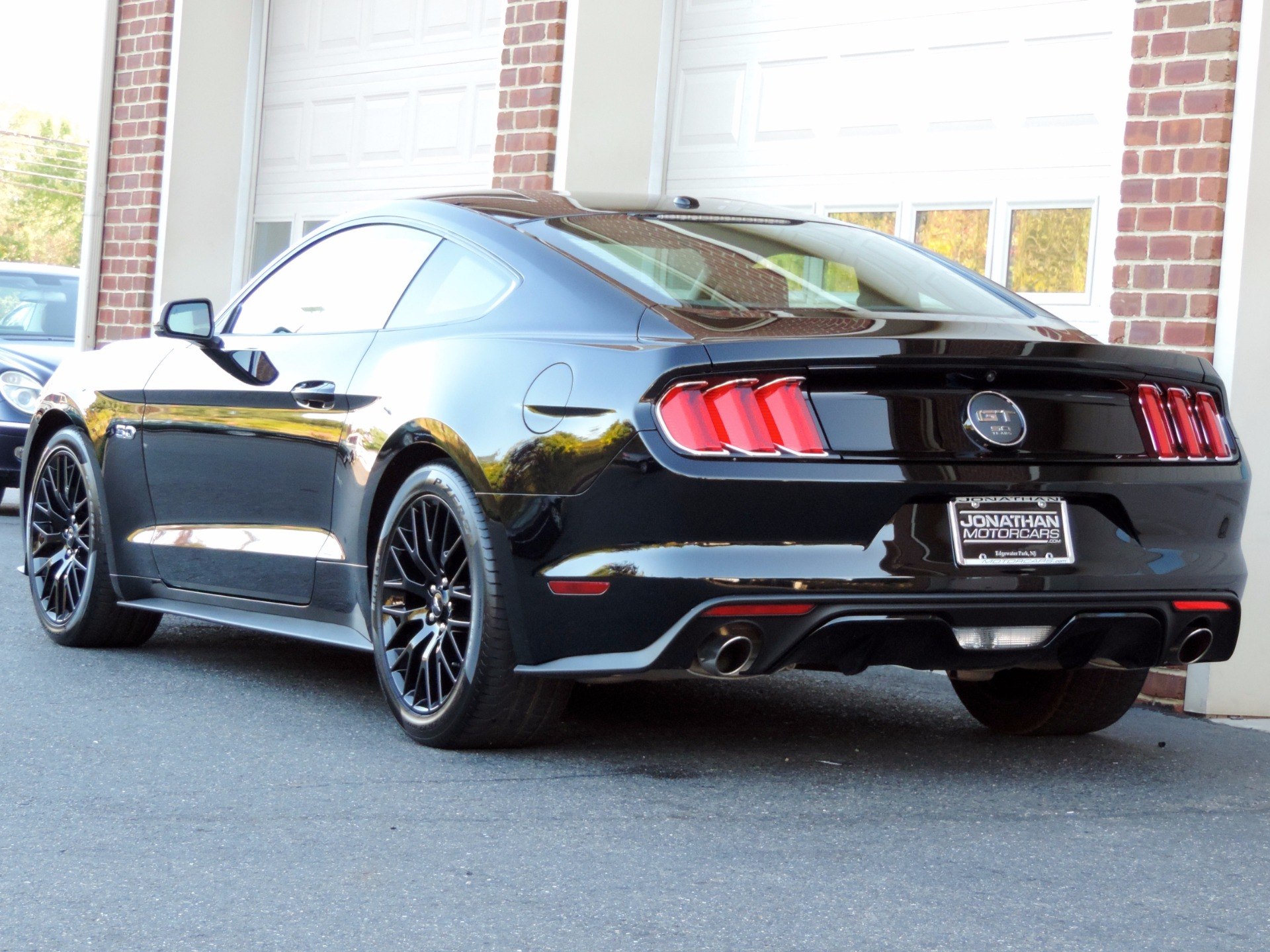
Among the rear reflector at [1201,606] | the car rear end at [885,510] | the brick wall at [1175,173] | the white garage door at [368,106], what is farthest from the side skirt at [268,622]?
the white garage door at [368,106]

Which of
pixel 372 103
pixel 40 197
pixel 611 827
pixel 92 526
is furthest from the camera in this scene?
pixel 40 197

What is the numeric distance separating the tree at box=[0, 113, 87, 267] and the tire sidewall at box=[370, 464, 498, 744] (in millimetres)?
92409

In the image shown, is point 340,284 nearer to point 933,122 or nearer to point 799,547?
point 799,547

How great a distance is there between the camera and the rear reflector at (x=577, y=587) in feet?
13.6

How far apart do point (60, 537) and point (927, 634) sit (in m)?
3.39

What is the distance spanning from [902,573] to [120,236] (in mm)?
9216

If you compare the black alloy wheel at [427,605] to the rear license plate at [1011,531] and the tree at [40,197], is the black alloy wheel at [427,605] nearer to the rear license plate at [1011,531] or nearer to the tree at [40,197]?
the rear license plate at [1011,531]

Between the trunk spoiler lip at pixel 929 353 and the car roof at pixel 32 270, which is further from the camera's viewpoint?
the car roof at pixel 32 270

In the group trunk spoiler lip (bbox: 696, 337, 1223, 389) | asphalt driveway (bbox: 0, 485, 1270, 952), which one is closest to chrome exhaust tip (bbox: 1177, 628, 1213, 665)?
asphalt driveway (bbox: 0, 485, 1270, 952)

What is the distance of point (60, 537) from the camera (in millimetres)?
6316

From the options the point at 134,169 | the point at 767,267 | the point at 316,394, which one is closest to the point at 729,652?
the point at 767,267

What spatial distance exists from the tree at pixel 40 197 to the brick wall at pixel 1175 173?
91.4m

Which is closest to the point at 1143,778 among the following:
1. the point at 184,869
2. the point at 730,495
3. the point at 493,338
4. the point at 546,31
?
the point at 730,495

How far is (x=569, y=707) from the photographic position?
17.7ft
